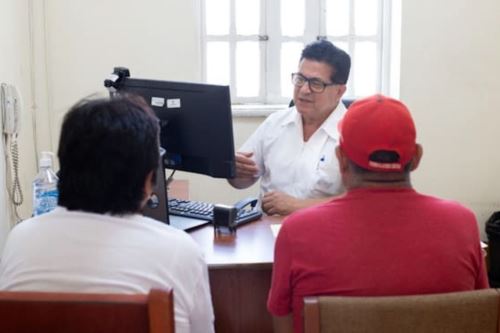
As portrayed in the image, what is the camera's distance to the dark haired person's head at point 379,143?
134cm

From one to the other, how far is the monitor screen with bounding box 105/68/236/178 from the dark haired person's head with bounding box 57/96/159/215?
674 millimetres

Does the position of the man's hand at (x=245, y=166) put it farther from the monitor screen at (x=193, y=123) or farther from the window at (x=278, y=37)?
the window at (x=278, y=37)

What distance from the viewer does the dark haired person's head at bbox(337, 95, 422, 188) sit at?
1344 millimetres

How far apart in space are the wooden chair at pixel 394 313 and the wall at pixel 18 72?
2.00m

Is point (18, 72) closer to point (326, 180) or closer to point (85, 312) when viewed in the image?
point (326, 180)

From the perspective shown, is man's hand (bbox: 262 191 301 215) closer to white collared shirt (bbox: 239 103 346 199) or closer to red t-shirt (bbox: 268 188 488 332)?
white collared shirt (bbox: 239 103 346 199)

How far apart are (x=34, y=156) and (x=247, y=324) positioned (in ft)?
6.53

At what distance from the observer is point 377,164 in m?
1.34

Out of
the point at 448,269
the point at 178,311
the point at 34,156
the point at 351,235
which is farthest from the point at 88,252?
the point at 34,156

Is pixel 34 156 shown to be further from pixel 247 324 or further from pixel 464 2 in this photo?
pixel 464 2

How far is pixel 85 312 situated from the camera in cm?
107

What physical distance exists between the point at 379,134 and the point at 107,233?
1.98ft

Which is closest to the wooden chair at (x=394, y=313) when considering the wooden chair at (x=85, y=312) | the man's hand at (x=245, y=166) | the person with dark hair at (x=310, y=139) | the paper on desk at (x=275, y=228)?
the wooden chair at (x=85, y=312)

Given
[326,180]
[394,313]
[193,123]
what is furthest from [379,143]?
[326,180]
